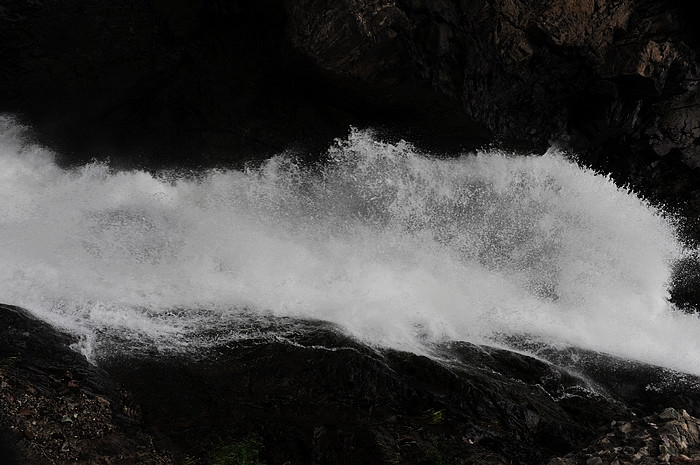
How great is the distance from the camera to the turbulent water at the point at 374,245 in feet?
23.3

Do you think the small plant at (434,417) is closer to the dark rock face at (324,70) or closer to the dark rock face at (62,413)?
the dark rock face at (62,413)

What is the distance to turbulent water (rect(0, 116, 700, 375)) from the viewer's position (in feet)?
23.3

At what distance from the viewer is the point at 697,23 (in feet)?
28.2

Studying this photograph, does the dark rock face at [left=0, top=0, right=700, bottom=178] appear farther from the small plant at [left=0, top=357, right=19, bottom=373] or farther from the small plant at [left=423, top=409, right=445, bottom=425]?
the small plant at [left=0, top=357, right=19, bottom=373]

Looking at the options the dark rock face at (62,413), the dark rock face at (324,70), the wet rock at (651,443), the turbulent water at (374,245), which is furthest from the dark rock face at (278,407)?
the dark rock face at (324,70)

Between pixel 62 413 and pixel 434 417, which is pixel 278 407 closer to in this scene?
pixel 434 417

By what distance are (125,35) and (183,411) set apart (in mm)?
5481

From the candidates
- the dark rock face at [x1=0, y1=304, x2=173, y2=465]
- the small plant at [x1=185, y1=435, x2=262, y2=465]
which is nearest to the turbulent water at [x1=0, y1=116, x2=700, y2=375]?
the dark rock face at [x1=0, y1=304, x2=173, y2=465]

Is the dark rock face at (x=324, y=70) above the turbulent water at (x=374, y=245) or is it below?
above

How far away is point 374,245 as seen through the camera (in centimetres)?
893

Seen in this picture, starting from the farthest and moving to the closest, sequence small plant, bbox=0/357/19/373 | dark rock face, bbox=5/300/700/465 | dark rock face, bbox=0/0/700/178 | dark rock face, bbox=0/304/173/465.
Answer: dark rock face, bbox=0/0/700/178 → small plant, bbox=0/357/19/373 → dark rock face, bbox=5/300/700/465 → dark rock face, bbox=0/304/173/465

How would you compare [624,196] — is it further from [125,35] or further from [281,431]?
[125,35]

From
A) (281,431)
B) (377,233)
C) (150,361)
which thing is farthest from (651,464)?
(377,233)

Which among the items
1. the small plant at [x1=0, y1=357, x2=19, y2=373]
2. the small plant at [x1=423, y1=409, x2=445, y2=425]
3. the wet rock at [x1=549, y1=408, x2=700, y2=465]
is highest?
the wet rock at [x1=549, y1=408, x2=700, y2=465]
